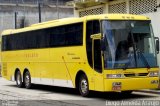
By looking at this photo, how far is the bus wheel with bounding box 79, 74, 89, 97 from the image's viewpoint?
1858 centimetres

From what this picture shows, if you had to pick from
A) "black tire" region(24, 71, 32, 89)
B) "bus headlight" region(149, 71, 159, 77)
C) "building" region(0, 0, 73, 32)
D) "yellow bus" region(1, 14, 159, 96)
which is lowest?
"black tire" region(24, 71, 32, 89)

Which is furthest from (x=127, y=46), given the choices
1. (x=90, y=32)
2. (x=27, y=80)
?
(x=27, y=80)

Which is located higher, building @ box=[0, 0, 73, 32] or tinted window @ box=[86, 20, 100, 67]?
building @ box=[0, 0, 73, 32]

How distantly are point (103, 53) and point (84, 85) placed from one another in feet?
6.86

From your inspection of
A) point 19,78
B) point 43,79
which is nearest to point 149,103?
point 43,79

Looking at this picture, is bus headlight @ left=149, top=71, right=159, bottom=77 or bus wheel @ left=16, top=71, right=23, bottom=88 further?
bus wheel @ left=16, top=71, right=23, bottom=88

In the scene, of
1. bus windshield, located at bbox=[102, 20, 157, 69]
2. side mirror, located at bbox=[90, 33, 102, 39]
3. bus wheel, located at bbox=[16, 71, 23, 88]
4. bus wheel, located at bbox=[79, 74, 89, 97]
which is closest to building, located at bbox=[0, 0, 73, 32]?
bus wheel, located at bbox=[16, 71, 23, 88]

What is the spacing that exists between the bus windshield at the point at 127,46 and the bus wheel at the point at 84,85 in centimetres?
179

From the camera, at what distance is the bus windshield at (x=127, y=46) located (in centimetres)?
1714

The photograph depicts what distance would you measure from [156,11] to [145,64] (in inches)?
252

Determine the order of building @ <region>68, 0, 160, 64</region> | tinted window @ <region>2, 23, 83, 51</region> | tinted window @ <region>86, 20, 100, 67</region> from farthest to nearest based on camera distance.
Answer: building @ <region>68, 0, 160, 64</region> → tinted window @ <region>2, 23, 83, 51</region> → tinted window @ <region>86, 20, 100, 67</region>

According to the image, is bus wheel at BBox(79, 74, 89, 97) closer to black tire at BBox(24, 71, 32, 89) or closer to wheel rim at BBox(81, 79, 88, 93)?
wheel rim at BBox(81, 79, 88, 93)

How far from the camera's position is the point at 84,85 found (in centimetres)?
1872

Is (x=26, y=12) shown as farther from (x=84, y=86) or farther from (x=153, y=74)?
(x=153, y=74)
